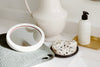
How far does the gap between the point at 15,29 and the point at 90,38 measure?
0.36 meters

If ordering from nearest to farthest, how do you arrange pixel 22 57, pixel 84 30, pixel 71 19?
pixel 22 57
pixel 84 30
pixel 71 19

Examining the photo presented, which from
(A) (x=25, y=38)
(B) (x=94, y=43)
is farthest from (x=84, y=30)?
(A) (x=25, y=38)

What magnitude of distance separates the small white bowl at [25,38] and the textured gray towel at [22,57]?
0.02 metres

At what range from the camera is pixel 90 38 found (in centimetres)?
92

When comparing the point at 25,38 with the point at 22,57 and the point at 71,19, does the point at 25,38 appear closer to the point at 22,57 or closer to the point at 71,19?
the point at 22,57

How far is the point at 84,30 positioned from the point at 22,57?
0.98ft

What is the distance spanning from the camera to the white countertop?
0.77 meters

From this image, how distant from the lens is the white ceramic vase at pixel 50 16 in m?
0.85

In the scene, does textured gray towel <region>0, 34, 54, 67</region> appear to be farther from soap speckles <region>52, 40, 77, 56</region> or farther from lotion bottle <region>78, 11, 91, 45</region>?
lotion bottle <region>78, 11, 91, 45</region>

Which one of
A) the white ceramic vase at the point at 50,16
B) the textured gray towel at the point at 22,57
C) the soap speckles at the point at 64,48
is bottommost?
the textured gray towel at the point at 22,57

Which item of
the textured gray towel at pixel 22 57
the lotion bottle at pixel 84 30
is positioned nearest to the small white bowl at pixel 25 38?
the textured gray towel at pixel 22 57

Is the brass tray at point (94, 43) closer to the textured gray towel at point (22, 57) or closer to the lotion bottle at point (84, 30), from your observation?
the lotion bottle at point (84, 30)

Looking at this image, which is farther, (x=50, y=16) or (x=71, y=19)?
(x=71, y=19)

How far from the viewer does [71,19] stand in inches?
39.7
